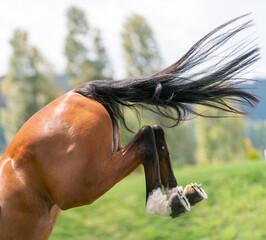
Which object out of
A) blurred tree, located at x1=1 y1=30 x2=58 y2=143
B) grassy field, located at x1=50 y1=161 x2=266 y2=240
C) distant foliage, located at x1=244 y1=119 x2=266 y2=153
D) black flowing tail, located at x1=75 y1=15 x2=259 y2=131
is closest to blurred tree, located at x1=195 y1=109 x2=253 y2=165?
distant foliage, located at x1=244 y1=119 x2=266 y2=153

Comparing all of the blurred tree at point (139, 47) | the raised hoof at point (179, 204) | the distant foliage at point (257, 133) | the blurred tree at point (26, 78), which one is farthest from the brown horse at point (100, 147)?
the distant foliage at point (257, 133)

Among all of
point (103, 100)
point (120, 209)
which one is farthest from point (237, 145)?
point (103, 100)

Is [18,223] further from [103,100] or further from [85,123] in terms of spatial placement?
[103,100]

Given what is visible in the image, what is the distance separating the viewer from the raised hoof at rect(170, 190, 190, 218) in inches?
101

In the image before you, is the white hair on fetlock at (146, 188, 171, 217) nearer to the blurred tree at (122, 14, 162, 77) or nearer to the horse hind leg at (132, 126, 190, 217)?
the horse hind leg at (132, 126, 190, 217)

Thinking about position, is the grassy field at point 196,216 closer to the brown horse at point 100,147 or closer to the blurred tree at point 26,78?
the brown horse at point 100,147

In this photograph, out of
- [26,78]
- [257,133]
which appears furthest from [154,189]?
[257,133]

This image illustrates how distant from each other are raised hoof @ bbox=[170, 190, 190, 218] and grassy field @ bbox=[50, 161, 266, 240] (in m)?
5.59

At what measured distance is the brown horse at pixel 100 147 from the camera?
264 cm

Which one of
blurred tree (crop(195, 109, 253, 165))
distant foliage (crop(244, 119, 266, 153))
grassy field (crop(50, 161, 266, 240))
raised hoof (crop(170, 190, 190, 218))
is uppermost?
raised hoof (crop(170, 190, 190, 218))

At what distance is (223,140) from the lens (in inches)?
673

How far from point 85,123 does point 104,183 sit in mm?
366

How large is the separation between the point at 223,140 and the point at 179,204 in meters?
14.9

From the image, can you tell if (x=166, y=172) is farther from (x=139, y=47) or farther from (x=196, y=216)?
(x=139, y=47)
